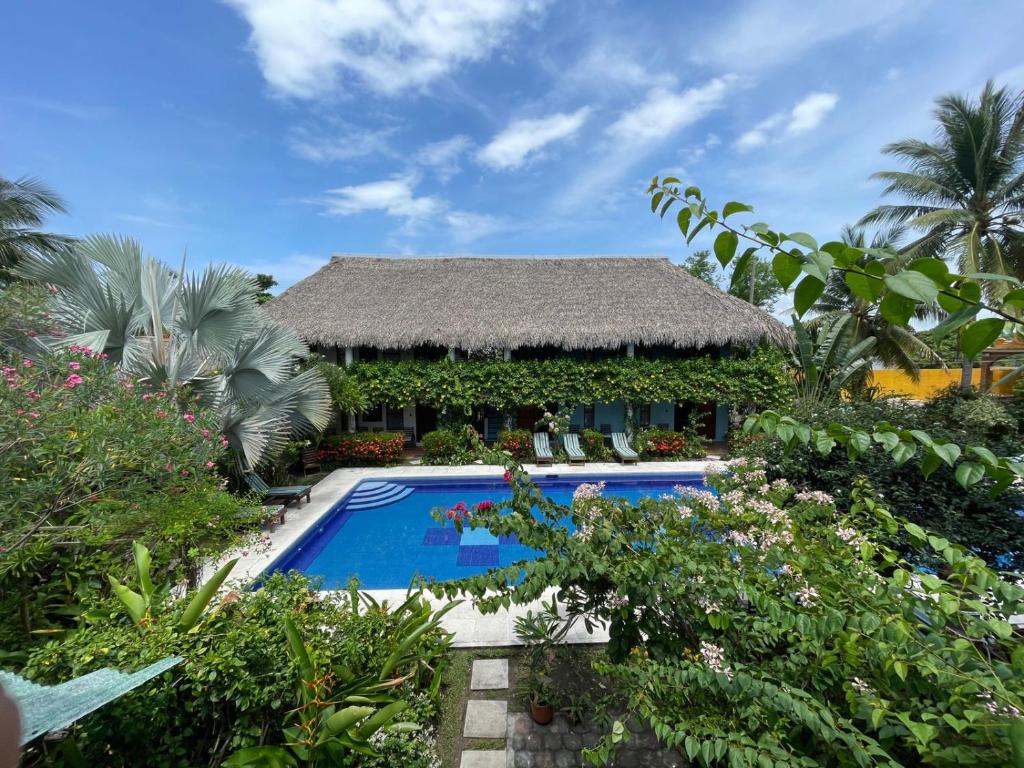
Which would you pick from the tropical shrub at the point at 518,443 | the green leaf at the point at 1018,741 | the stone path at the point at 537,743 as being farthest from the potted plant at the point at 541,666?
the tropical shrub at the point at 518,443

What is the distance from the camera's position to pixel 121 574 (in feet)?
11.6

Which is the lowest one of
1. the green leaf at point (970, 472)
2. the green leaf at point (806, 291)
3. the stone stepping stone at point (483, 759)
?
the stone stepping stone at point (483, 759)

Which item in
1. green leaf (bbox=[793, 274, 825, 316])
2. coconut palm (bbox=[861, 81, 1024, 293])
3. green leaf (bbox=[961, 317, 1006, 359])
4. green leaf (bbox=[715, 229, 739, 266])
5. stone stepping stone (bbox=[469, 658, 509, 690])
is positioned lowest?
stone stepping stone (bbox=[469, 658, 509, 690])

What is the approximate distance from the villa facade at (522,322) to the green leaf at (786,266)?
11.7m

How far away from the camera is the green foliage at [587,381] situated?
1254cm

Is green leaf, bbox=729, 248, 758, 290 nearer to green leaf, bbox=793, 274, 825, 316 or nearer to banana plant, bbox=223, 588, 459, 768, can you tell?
green leaf, bbox=793, 274, 825, 316

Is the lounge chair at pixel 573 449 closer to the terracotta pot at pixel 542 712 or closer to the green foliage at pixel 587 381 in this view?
the green foliage at pixel 587 381

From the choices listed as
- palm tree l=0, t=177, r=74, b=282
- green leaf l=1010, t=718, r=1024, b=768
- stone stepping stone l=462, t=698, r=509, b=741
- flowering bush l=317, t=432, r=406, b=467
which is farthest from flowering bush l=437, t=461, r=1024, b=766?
palm tree l=0, t=177, r=74, b=282

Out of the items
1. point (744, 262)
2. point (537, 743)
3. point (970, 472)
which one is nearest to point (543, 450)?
point (537, 743)

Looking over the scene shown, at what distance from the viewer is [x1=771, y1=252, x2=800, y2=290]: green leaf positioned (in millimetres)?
954

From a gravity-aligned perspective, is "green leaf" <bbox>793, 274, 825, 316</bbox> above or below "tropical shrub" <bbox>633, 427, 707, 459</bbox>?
above

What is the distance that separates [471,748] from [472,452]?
9254 mm

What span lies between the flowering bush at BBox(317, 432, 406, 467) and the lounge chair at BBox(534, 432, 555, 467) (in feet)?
13.5

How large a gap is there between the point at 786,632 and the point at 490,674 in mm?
2609
